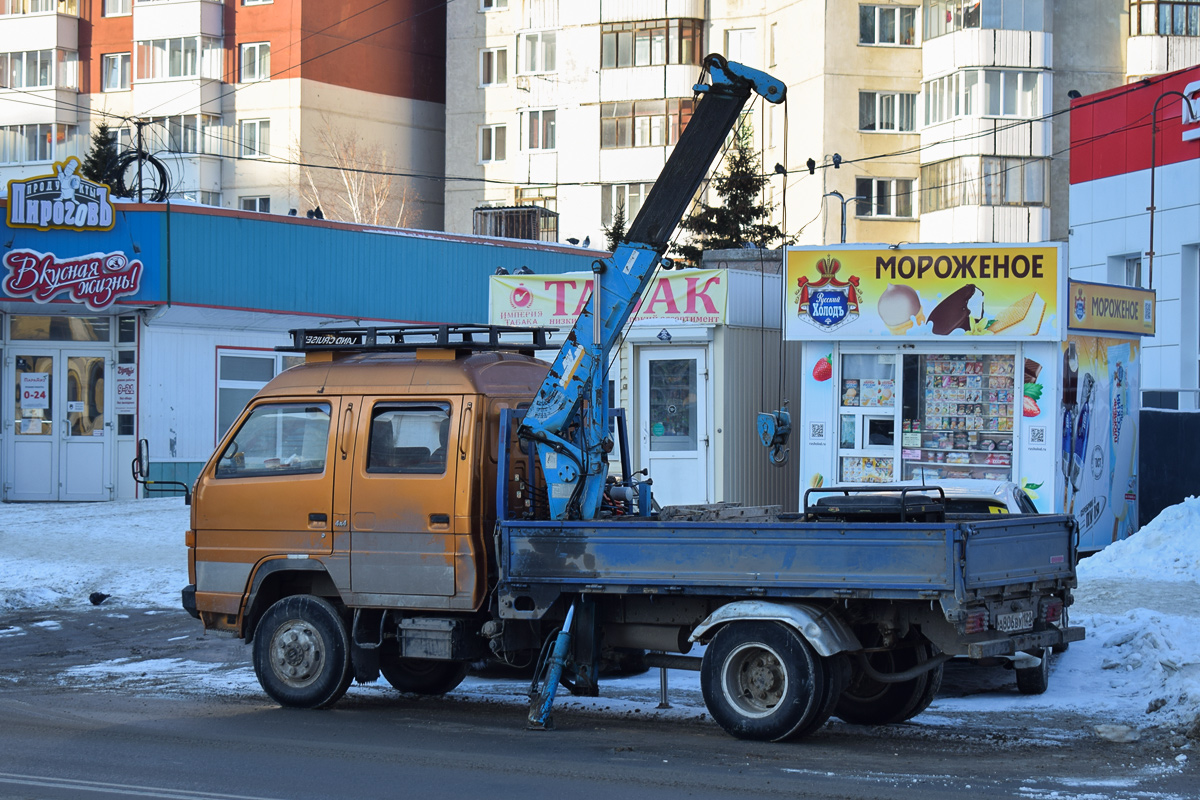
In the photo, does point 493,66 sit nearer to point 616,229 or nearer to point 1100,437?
point 616,229

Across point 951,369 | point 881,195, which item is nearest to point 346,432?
point 951,369

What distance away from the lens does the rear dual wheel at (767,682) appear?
26.9 feet

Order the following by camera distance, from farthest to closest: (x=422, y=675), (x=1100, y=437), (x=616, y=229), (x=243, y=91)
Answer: (x=243, y=91) < (x=616, y=229) < (x=1100, y=437) < (x=422, y=675)

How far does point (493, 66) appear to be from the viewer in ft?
179

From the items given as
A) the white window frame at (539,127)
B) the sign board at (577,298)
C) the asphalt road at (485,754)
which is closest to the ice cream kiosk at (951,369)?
the sign board at (577,298)

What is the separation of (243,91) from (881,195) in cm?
2381

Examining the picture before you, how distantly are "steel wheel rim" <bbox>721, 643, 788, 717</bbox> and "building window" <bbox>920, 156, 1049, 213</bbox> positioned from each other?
40.0 meters

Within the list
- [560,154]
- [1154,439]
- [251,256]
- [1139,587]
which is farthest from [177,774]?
[560,154]

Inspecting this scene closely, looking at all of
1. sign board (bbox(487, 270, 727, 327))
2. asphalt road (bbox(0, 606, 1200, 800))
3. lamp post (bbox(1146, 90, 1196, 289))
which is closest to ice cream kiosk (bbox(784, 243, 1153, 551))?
sign board (bbox(487, 270, 727, 327))

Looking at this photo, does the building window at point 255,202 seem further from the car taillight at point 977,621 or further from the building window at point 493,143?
the car taillight at point 977,621

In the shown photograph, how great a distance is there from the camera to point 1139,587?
48.8 ft

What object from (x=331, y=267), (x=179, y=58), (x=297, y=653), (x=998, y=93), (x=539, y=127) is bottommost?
(x=297, y=653)

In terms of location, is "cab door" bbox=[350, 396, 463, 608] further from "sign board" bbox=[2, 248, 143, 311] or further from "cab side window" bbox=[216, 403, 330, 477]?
"sign board" bbox=[2, 248, 143, 311]

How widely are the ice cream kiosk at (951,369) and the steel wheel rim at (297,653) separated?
361 inches
